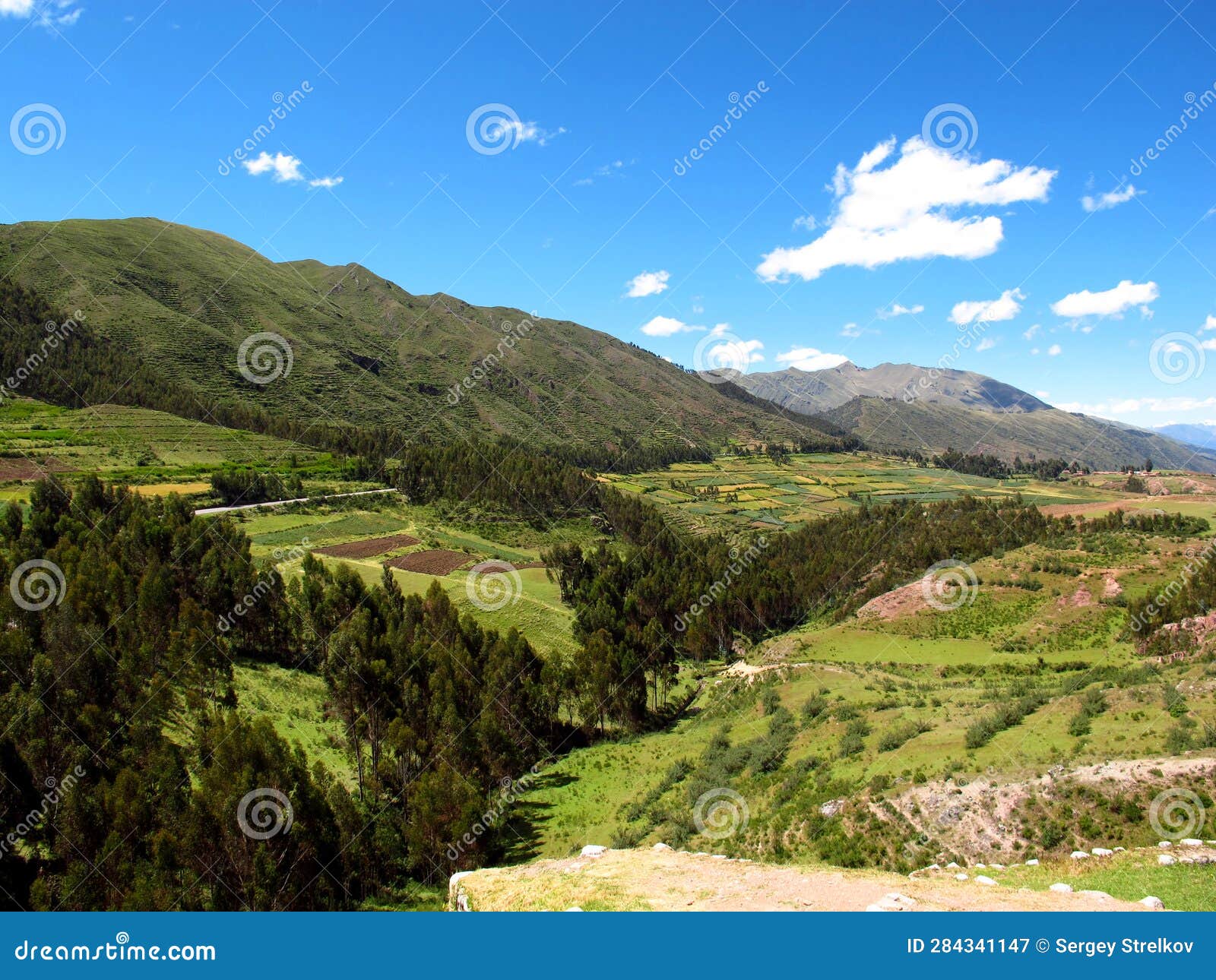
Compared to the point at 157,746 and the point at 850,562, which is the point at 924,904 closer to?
the point at 157,746

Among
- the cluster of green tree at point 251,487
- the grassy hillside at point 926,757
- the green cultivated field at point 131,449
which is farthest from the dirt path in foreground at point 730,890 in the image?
the cluster of green tree at point 251,487

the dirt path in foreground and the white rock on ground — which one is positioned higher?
the white rock on ground

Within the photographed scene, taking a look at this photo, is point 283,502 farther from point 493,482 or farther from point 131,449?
point 493,482

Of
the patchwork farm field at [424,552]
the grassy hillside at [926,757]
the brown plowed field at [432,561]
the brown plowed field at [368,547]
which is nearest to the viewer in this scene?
the grassy hillside at [926,757]

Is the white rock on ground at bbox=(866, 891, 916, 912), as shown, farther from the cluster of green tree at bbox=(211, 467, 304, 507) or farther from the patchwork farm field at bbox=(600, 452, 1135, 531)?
the patchwork farm field at bbox=(600, 452, 1135, 531)

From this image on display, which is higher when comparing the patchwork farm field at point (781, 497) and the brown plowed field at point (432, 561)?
the patchwork farm field at point (781, 497)

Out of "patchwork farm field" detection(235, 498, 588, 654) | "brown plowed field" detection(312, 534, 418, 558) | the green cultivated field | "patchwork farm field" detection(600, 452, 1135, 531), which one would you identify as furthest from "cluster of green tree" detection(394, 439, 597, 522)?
"patchwork farm field" detection(600, 452, 1135, 531)

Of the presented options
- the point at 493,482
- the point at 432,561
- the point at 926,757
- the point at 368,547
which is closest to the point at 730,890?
the point at 926,757

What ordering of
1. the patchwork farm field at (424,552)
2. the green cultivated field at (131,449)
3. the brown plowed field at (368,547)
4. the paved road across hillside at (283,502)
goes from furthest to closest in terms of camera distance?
the green cultivated field at (131,449)
the paved road across hillside at (283,502)
the brown plowed field at (368,547)
the patchwork farm field at (424,552)

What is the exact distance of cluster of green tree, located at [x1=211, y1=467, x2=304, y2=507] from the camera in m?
95.7

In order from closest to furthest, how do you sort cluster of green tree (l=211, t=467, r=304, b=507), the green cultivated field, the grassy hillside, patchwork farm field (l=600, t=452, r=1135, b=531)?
the grassy hillside
the green cultivated field
cluster of green tree (l=211, t=467, r=304, b=507)
patchwork farm field (l=600, t=452, r=1135, b=531)

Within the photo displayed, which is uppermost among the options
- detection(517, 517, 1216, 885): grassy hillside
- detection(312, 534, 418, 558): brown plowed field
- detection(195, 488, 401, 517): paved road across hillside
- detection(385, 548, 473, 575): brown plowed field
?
detection(195, 488, 401, 517): paved road across hillside

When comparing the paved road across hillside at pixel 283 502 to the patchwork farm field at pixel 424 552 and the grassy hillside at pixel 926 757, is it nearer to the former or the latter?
the patchwork farm field at pixel 424 552

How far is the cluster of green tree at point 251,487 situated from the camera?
95688mm
